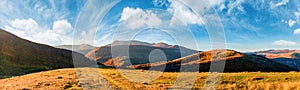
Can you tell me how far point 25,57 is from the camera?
83188 mm

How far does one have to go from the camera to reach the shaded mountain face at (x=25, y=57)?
70387mm

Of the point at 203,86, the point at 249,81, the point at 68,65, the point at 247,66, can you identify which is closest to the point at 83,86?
the point at 203,86

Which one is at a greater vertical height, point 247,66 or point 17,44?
point 17,44

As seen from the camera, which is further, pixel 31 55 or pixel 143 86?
pixel 31 55

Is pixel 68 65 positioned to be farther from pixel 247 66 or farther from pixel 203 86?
pixel 203 86

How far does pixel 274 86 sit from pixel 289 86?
1.25 meters

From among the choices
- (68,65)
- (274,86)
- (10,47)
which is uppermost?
(10,47)

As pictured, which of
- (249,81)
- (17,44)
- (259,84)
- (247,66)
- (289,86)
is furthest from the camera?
(247,66)

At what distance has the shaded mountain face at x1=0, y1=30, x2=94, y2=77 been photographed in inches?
2771

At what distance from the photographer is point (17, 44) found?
94.1m

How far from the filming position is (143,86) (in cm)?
2416

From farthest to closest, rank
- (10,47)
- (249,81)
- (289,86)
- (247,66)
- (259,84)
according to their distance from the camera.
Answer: (247,66)
(10,47)
(249,81)
(259,84)
(289,86)

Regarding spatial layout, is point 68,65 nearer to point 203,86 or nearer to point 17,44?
point 17,44

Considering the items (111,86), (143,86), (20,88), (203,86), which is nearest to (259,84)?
(203,86)
